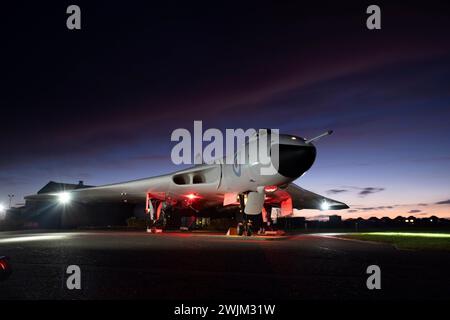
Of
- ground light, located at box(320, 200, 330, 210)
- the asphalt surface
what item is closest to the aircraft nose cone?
the asphalt surface

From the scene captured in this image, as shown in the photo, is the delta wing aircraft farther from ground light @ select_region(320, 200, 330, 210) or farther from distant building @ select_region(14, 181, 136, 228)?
distant building @ select_region(14, 181, 136, 228)

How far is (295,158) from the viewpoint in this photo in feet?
50.3

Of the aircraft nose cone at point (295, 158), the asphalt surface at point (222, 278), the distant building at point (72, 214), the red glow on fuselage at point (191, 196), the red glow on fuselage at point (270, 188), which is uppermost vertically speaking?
the aircraft nose cone at point (295, 158)

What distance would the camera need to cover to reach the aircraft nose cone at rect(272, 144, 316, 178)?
50.3 ft

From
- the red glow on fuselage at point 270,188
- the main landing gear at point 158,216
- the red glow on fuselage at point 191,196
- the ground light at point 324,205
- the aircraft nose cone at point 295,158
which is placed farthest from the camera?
the ground light at point 324,205

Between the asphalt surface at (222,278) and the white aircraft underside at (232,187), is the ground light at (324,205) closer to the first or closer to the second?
the white aircraft underside at (232,187)

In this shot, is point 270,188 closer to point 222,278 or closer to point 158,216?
point 222,278

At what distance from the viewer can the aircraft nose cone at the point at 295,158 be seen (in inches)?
604

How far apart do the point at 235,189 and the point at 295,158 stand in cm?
465

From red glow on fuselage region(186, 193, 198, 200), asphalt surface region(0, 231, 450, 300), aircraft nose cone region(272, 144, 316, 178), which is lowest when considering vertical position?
asphalt surface region(0, 231, 450, 300)

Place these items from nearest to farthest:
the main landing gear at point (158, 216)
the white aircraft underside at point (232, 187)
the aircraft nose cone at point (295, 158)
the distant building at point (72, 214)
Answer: the aircraft nose cone at point (295, 158)
the white aircraft underside at point (232, 187)
the main landing gear at point (158, 216)
the distant building at point (72, 214)

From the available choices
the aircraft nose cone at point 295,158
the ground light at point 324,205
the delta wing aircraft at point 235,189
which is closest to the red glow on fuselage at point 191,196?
the delta wing aircraft at point 235,189

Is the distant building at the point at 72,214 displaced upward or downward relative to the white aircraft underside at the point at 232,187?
downward

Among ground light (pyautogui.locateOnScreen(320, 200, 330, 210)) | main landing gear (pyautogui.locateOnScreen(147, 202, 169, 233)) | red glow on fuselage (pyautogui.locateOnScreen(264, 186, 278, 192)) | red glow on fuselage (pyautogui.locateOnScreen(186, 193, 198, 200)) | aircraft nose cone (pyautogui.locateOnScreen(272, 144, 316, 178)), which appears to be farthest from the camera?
ground light (pyautogui.locateOnScreen(320, 200, 330, 210))
